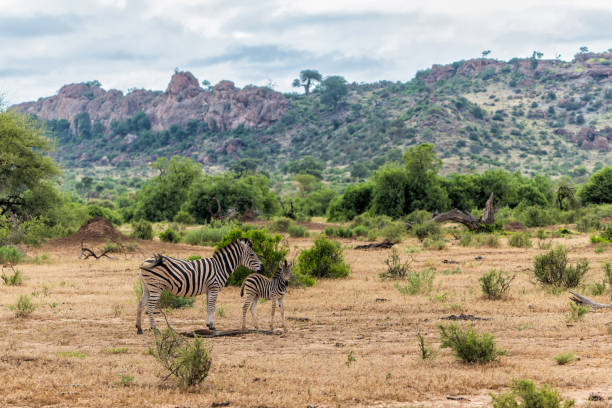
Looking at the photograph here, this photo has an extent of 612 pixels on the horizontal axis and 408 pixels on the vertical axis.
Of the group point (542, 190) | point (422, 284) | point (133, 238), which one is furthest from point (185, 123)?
point (422, 284)


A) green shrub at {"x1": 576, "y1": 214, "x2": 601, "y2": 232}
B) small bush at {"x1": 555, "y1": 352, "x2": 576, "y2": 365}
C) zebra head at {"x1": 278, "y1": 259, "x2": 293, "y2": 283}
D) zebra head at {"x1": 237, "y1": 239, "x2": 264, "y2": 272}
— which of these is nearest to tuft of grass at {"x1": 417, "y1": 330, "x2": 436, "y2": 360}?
small bush at {"x1": 555, "y1": 352, "x2": 576, "y2": 365}

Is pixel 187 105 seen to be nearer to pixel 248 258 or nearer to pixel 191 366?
pixel 248 258

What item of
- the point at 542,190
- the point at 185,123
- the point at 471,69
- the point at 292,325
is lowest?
the point at 292,325

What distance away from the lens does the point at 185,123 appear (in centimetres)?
15588

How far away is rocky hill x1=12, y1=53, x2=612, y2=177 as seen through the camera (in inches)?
3959

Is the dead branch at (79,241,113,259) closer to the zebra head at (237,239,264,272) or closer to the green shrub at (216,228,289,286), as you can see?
the green shrub at (216,228,289,286)

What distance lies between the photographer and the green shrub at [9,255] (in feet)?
69.9

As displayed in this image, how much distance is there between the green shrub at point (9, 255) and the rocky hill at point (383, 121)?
2745 inches

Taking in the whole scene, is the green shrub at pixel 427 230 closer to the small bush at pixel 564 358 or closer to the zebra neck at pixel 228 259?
the zebra neck at pixel 228 259

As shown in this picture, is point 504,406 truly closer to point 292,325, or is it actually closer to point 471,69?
point 292,325

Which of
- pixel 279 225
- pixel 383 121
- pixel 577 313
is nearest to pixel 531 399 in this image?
pixel 577 313

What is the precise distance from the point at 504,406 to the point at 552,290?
29.6 feet

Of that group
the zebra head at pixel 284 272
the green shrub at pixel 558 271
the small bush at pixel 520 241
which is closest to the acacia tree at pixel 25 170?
the zebra head at pixel 284 272

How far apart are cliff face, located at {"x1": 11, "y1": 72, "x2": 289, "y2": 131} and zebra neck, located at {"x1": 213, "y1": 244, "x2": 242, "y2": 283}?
135585 mm
